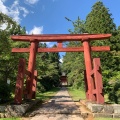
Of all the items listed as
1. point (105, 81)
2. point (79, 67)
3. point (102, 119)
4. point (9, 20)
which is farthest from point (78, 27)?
point (102, 119)

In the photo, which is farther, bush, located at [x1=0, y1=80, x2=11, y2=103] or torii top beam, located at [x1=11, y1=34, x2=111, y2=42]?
torii top beam, located at [x1=11, y1=34, x2=111, y2=42]

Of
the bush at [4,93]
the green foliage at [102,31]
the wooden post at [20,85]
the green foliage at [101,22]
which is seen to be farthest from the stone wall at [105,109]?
the green foliage at [101,22]

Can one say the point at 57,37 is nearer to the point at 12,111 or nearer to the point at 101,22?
the point at 12,111

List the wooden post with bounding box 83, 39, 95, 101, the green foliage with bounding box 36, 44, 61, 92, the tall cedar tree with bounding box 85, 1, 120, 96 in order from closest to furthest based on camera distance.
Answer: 1. the wooden post with bounding box 83, 39, 95, 101
2. the tall cedar tree with bounding box 85, 1, 120, 96
3. the green foliage with bounding box 36, 44, 61, 92

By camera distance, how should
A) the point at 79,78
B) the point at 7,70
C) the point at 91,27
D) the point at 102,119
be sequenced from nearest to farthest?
the point at 102,119, the point at 7,70, the point at 91,27, the point at 79,78

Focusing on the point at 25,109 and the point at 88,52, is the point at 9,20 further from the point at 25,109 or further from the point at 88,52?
the point at 88,52

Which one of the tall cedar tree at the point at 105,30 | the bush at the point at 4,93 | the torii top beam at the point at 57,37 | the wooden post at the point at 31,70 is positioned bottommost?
the bush at the point at 4,93

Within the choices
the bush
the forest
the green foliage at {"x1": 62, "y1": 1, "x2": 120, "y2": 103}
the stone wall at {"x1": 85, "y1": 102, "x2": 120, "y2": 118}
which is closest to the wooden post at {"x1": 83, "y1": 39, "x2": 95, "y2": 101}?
the forest

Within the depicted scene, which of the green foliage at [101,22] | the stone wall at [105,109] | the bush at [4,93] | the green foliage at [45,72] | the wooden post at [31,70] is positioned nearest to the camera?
the stone wall at [105,109]

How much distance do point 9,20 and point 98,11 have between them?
2257 centimetres

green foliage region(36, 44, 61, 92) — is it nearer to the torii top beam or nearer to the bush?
the torii top beam

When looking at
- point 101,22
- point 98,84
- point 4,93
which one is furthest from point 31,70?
point 101,22

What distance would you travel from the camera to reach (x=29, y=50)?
1355cm

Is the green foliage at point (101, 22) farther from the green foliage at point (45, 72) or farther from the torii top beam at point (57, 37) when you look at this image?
the torii top beam at point (57, 37)
